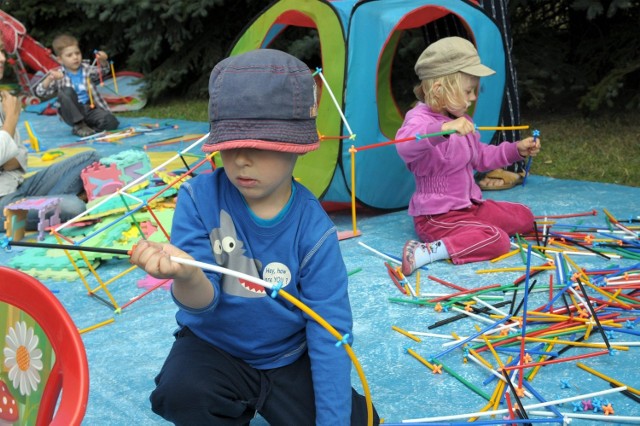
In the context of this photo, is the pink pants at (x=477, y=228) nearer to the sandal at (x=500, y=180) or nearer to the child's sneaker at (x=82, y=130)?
the sandal at (x=500, y=180)

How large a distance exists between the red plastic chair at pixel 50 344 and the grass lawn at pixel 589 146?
2984 millimetres

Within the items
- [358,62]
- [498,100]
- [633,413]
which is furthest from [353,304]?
[498,100]

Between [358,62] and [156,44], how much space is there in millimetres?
3800

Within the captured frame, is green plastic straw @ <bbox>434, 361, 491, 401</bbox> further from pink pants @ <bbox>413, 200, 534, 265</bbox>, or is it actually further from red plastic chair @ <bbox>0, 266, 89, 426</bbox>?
red plastic chair @ <bbox>0, 266, 89, 426</bbox>

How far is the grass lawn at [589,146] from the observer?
12.0ft

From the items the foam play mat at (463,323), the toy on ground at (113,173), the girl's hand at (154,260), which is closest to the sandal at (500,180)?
the foam play mat at (463,323)

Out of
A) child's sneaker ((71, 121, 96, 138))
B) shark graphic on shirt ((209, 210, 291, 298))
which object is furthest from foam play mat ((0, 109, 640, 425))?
child's sneaker ((71, 121, 96, 138))

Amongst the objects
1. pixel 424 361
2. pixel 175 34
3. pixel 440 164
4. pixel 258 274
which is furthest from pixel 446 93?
pixel 175 34

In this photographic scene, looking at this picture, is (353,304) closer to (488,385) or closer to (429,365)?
(429,365)

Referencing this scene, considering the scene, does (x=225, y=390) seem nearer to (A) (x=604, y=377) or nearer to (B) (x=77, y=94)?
(A) (x=604, y=377)

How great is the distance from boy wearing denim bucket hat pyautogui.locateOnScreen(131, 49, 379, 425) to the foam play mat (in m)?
0.15

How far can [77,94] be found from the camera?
5848 mm

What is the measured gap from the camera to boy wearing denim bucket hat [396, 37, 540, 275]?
2.64 meters

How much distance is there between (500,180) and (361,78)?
0.95 m
